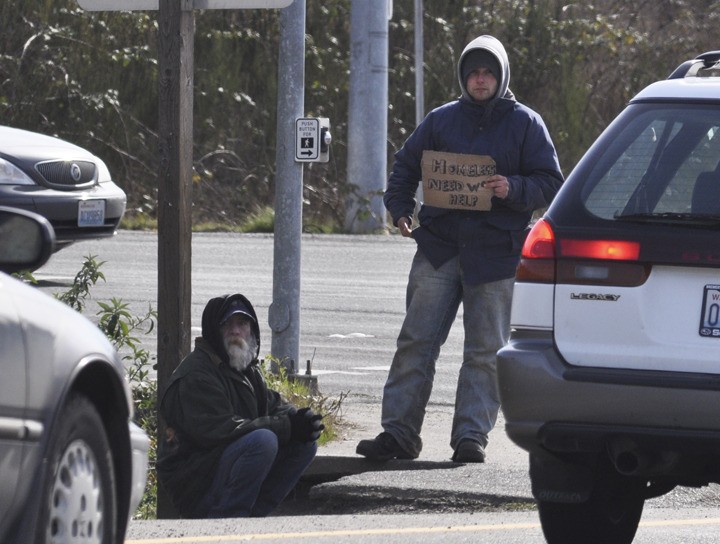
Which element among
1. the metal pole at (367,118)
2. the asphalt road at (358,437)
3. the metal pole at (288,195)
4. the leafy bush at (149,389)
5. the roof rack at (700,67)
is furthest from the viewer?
the metal pole at (367,118)

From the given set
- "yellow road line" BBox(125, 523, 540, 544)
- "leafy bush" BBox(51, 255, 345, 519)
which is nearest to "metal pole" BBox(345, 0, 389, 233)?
"leafy bush" BBox(51, 255, 345, 519)

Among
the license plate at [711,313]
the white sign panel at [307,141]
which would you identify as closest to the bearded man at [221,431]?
the white sign panel at [307,141]

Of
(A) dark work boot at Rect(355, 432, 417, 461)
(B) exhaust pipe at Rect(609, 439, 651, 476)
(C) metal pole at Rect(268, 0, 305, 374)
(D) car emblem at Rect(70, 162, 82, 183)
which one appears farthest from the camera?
(D) car emblem at Rect(70, 162, 82, 183)

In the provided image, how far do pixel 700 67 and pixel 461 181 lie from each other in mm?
2322

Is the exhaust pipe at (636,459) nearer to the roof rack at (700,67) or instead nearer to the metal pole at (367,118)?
the roof rack at (700,67)

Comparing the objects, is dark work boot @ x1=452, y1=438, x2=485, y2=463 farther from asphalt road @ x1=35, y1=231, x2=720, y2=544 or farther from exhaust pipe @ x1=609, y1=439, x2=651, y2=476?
exhaust pipe @ x1=609, y1=439, x2=651, y2=476

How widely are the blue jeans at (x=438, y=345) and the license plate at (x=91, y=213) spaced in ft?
17.1

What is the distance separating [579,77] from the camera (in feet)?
87.1

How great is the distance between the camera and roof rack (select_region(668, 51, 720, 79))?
5.80 metres

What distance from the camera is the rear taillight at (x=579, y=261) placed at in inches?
208

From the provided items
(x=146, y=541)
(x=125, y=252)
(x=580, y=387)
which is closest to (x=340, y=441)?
(x=146, y=541)

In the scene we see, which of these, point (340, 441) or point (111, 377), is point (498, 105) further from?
point (111, 377)

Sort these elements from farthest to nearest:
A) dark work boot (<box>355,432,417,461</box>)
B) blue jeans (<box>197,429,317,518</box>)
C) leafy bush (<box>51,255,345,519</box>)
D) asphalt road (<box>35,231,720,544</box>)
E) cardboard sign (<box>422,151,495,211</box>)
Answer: leafy bush (<box>51,255,345,519</box>)
dark work boot (<box>355,432,417,461</box>)
cardboard sign (<box>422,151,495,211</box>)
blue jeans (<box>197,429,317,518</box>)
asphalt road (<box>35,231,720,544</box>)

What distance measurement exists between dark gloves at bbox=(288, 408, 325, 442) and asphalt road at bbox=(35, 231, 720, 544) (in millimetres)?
269
